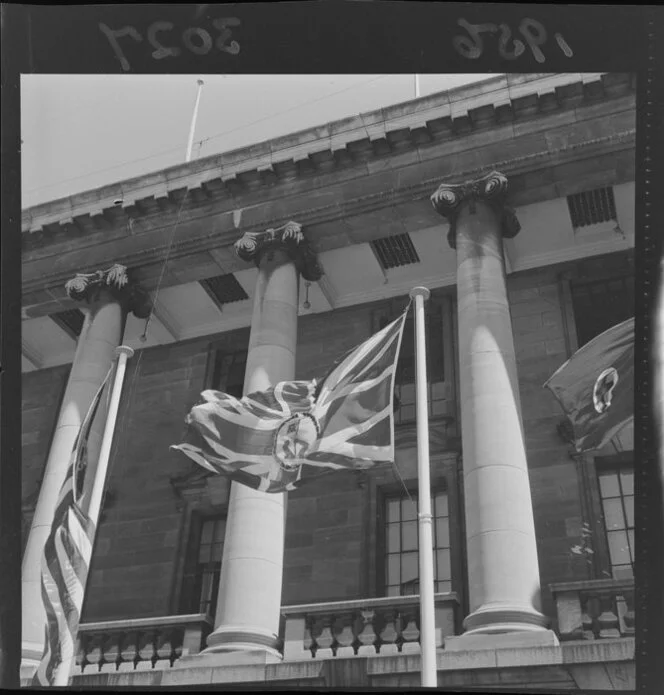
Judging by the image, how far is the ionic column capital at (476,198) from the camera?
77.0ft

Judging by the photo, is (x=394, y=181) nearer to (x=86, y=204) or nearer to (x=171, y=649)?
(x=86, y=204)

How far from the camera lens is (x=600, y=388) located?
15.0m

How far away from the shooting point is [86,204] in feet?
94.5

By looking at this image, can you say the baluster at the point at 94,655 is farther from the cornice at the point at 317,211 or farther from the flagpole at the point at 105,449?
the cornice at the point at 317,211

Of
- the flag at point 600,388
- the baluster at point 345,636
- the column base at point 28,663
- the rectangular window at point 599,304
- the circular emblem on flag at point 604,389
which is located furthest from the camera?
the rectangular window at point 599,304

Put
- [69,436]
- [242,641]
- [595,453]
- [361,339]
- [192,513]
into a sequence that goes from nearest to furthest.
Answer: [242,641] → [595,453] → [69,436] → [192,513] → [361,339]

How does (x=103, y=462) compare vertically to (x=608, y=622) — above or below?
above

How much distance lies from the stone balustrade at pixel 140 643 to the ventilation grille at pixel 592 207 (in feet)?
49.3

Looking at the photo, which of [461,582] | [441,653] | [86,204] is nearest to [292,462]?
[441,653]

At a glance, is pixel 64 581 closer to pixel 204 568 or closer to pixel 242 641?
pixel 242 641

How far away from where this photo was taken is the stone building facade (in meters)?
18.4

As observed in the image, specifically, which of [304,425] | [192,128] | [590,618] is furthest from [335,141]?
[590,618]

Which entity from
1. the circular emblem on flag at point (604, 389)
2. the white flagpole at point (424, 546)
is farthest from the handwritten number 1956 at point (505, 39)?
the circular emblem on flag at point (604, 389)

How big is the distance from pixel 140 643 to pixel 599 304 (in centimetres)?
1609
